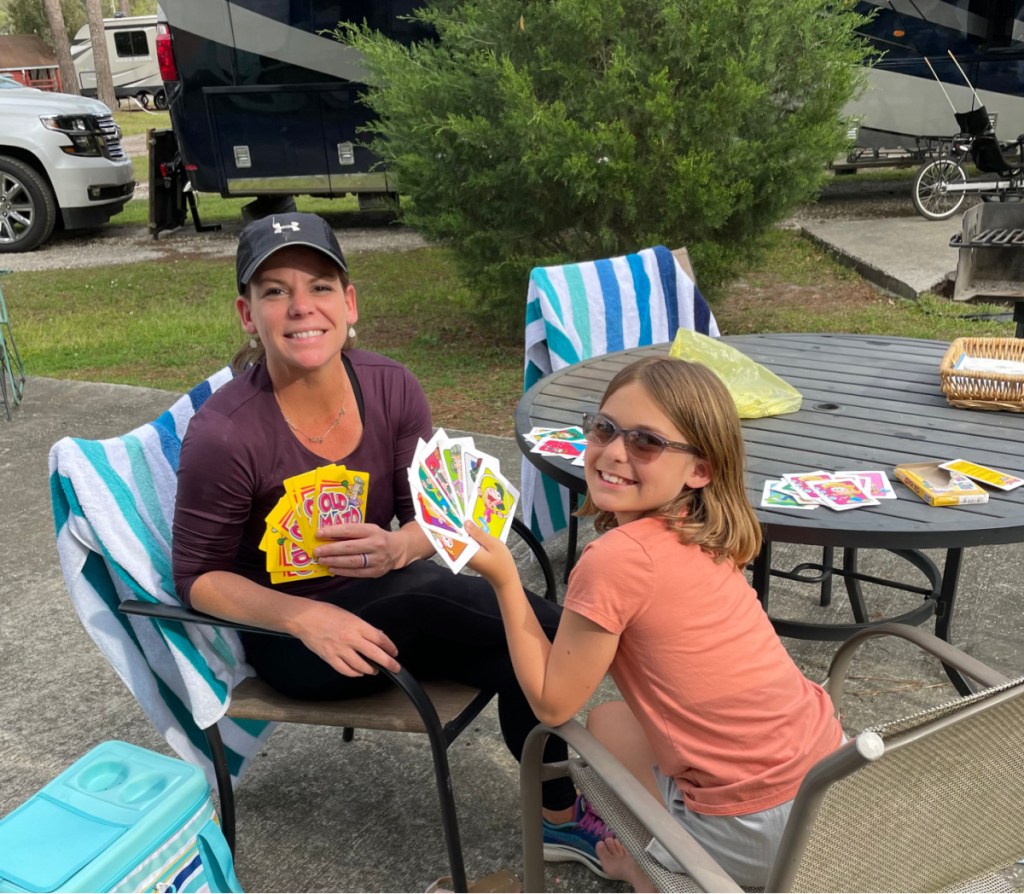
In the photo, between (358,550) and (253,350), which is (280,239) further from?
(358,550)

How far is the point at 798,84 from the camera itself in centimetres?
591

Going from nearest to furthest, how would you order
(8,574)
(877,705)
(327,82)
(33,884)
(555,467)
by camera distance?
(33,884)
(555,467)
(877,705)
(8,574)
(327,82)

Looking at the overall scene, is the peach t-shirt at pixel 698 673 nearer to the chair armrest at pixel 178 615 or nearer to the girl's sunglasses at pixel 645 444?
the girl's sunglasses at pixel 645 444

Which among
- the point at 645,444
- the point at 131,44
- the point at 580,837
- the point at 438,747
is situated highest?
the point at 131,44

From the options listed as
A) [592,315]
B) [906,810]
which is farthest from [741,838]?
[592,315]

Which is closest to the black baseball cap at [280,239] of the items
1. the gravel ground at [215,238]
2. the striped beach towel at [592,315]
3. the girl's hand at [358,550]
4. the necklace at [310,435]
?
the necklace at [310,435]

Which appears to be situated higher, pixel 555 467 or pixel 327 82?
pixel 327 82

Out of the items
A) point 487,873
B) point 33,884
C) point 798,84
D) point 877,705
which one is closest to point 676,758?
point 487,873

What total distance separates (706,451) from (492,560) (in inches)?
16.1

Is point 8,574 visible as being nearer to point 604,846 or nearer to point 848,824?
point 604,846

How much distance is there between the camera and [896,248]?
8992mm

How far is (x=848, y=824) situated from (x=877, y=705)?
1.76 metres

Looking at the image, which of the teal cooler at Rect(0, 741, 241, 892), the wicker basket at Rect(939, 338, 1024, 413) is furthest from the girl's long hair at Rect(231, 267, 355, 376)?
the wicker basket at Rect(939, 338, 1024, 413)

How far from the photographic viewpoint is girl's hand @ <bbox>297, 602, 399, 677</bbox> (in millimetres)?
1939
